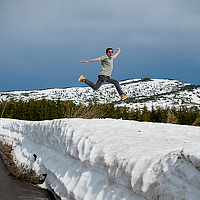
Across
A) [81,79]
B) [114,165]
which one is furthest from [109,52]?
[114,165]

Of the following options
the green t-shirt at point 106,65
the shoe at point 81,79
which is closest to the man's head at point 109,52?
the green t-shirt at point 106,65

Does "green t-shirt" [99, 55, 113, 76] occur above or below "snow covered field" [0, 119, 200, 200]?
above

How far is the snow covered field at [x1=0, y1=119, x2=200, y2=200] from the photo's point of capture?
2.19 metres

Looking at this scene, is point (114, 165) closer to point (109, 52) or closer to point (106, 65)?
point (106, 65)

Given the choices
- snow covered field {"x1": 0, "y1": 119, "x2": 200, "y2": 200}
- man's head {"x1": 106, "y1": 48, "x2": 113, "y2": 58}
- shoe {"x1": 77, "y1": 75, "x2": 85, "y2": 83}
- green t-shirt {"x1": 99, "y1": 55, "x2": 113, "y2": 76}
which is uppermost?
man's head {"x1": 106, "y1": 48, "x2": 113, "y2": 58}

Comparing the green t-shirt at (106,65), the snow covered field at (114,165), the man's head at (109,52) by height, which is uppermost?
the man's head at (109,52)

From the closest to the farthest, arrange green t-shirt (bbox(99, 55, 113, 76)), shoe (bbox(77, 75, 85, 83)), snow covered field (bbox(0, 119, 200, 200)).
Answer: snow covered field (bbox(0, 119, 200, 200)) < green t-shirt (bbox(99, 55, 113, 76)) < shoe (bbox(77, 75, 85, 83))

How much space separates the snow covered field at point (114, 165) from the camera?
2192 millimetres

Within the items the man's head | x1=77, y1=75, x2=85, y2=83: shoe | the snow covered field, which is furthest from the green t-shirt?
the snow covered field

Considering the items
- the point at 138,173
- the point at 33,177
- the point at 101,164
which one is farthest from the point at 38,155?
the point at 138,173

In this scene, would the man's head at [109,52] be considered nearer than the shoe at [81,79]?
Yes

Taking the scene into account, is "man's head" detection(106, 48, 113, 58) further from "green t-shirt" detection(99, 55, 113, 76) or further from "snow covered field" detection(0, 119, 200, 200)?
"snow covered field" detection(0, 119, 200, 200)

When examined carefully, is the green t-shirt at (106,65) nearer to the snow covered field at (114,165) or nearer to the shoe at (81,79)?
the shoe at (81,79)

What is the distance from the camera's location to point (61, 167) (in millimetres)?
5020
